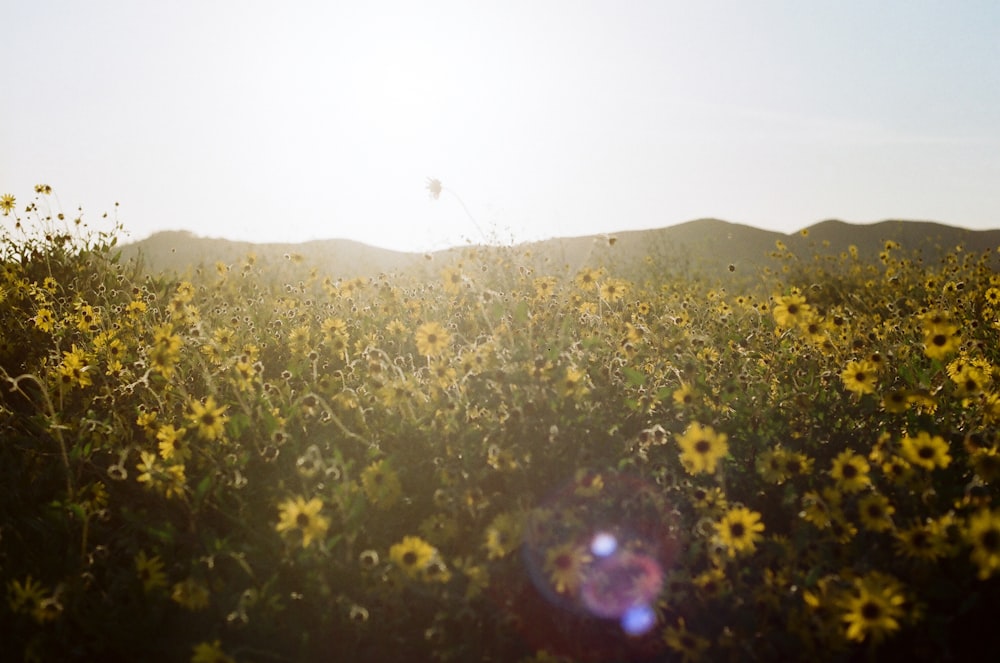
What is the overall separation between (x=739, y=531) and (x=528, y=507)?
31.1 inches

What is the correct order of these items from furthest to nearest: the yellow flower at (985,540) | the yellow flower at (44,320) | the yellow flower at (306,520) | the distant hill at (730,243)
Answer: the distant hill at (730,243) < the yellow flower at (44,320) < the yellow flower at (306,520) < the yellow flower at (985,540)

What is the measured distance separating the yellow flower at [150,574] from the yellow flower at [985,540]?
2728 millimetres

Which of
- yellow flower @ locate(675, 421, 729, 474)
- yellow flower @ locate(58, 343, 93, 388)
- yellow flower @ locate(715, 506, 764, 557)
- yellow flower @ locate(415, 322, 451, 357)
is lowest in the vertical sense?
yellow flower @ locate(715, 506, 764, 557)

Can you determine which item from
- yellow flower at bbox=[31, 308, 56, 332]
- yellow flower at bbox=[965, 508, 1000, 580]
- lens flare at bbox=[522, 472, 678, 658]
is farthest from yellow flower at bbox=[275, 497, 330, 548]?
yellow flower at bbox=[31, 308, 56, 332]

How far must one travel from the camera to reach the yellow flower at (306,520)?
2.18 m

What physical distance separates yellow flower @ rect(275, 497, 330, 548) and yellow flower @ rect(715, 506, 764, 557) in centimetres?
144

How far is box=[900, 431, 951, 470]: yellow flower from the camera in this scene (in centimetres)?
219

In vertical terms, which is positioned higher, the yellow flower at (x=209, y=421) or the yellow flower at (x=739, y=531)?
the yellow flower at (x=209, y=421)

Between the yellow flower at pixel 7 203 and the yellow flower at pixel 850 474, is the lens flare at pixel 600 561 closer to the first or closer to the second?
the yellow flower at pixel 850 474

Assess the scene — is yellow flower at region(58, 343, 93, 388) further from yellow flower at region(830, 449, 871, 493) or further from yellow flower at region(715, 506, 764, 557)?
yellow flower at region(830, 449, 871, 493)

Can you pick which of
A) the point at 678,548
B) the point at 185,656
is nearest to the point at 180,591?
the point at 185,656

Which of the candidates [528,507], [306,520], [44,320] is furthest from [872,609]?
[44,320]

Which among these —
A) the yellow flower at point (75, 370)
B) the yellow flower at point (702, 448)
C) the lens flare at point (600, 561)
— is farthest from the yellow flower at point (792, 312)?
the yellow flower at point (75, 370)

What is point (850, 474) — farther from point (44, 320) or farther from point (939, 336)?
point (44, 320)
